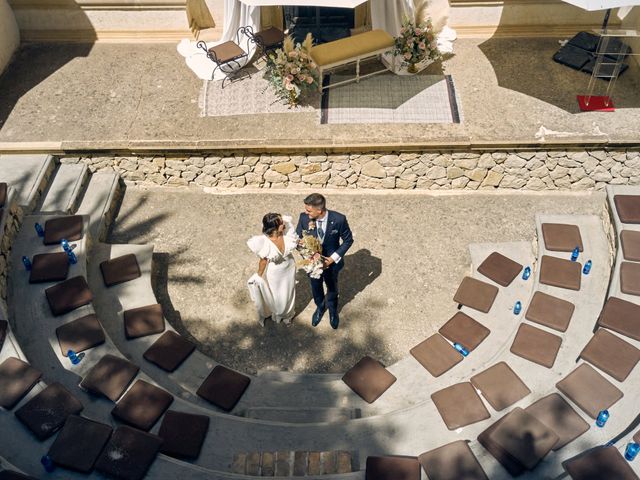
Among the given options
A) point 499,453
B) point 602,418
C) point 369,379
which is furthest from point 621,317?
point 369,379

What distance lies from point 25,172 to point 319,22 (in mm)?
7284

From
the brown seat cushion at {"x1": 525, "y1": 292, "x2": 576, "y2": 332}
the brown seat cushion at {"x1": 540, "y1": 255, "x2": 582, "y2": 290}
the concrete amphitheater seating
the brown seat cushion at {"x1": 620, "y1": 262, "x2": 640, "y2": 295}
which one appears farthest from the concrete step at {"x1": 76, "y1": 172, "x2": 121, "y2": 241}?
the brown seat cushion at {"x1": 620, "y1": 262, "x2": 640, "y2": 295}

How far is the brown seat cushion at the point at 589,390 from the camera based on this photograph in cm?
671

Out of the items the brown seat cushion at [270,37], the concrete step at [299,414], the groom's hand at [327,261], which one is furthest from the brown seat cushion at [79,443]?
the brown seat cushion at [270,37]

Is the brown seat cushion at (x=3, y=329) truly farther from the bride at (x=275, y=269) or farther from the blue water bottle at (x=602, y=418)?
the blue water bottle at (x=602, y=418)

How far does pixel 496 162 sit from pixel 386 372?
4.95m

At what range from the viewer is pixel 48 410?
6.49 metres

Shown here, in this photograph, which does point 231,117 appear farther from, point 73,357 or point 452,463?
point 452,463

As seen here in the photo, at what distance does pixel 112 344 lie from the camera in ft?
25.4

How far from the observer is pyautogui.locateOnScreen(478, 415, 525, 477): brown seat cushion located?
20.0ft

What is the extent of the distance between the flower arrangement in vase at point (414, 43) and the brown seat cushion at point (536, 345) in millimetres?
6377

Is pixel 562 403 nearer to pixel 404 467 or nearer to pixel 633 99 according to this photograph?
pixel 404 467

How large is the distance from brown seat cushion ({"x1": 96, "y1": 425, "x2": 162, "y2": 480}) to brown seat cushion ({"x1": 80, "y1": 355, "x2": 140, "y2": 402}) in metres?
0.90

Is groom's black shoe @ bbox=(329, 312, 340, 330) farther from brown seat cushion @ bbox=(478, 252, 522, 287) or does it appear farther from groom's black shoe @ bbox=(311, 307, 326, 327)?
brown seat cushion @ bbox=(478, 252, 522, 287)
